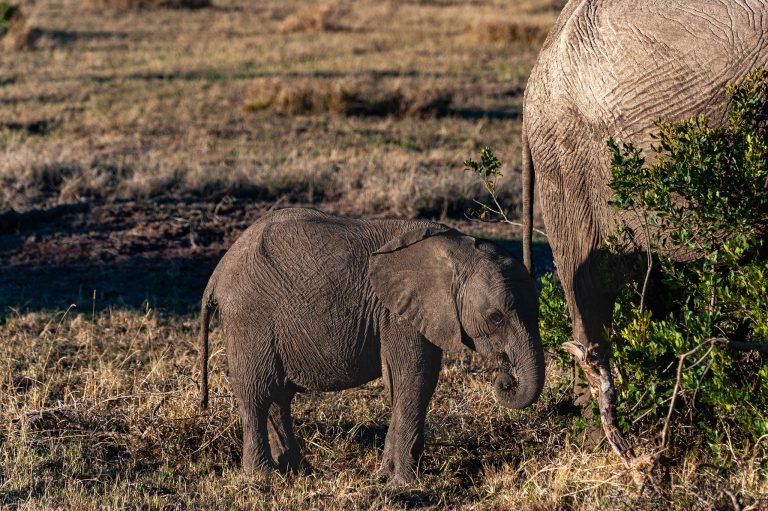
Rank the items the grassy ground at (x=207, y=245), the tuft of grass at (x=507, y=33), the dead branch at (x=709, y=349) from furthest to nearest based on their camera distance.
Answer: the tuft of grass at (x=507, y=33)
the grassy ground at (x=207, y=245)
the dead branch at (x=709, y=349)

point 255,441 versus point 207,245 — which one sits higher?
point 255,441

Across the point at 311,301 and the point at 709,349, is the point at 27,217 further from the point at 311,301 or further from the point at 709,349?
the point at 709,349

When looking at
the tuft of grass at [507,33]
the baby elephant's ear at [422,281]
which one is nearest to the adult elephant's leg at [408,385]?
the baby elephant's ear at [422,281]

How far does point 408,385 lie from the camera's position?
5.44 metres

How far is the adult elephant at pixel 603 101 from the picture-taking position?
5457mm

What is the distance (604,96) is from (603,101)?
0.03 meters

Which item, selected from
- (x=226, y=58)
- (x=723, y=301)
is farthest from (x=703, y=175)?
(x=226, y=58)

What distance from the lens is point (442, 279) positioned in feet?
17.7

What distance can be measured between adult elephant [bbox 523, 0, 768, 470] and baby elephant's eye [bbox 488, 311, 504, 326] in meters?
0.36

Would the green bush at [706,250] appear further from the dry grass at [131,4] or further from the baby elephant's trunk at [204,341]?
the dry grass at [131,4]

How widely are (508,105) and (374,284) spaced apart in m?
13.5

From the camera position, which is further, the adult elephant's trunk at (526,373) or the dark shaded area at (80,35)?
the dark shaded area at (80,35)

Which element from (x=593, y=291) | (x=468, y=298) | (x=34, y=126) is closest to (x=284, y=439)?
(x=468, y=298)

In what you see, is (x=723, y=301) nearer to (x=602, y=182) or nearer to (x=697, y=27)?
(x=602, y=182)
